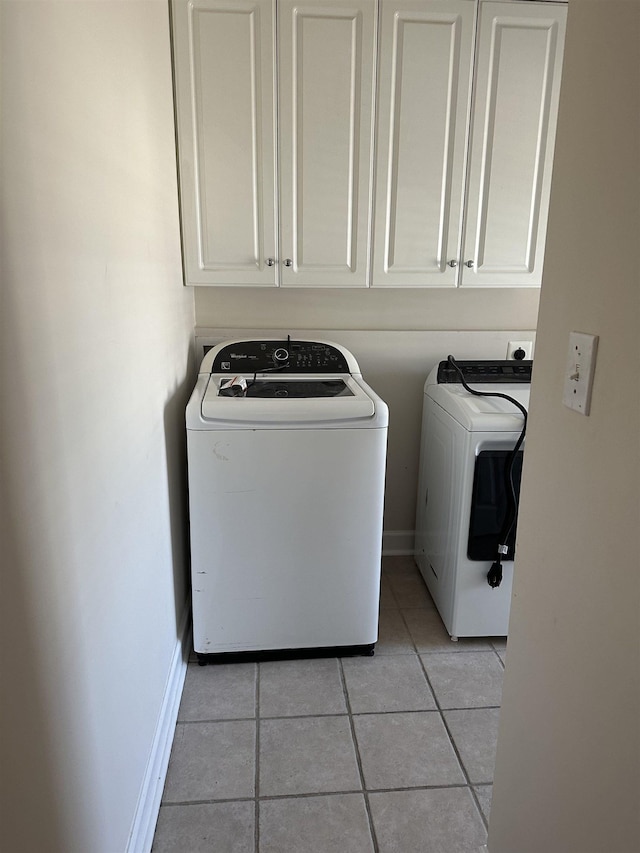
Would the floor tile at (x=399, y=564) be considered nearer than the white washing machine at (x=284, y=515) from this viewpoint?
No

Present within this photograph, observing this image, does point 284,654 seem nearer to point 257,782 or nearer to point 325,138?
point 257,782

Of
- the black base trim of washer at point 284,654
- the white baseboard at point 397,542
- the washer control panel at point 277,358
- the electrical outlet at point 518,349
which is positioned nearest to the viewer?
the black base trim of washer at point 284,654

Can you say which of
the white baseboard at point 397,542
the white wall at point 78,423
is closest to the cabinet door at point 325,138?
the white wall at point 78,423

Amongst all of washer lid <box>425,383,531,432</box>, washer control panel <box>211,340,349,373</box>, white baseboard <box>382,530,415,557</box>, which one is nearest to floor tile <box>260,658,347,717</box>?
white baseboard <box>382,530,415,557</box>

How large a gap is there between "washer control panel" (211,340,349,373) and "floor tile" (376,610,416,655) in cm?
95

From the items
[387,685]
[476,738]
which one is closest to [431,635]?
[387,685]

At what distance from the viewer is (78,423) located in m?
0.97

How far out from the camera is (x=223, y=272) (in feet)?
6.98

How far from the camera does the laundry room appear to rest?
30.9 inches

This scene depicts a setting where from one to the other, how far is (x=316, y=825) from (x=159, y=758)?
1.40 feet

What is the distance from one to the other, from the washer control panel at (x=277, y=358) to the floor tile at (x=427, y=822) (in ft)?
4.49

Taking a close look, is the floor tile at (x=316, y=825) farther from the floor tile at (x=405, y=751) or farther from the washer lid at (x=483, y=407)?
the washer lid at (x=483, y=407)

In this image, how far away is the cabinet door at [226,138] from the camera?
1.89m

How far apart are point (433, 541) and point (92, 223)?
5.74 ft
